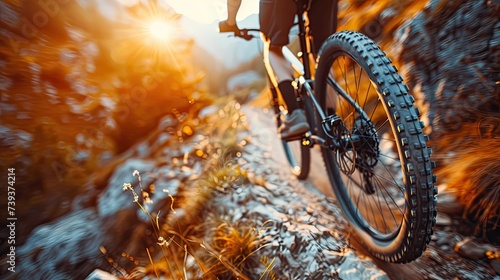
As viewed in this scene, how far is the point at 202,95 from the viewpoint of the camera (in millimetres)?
4535

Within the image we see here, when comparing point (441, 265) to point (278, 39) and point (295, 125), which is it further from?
point (278, 39)

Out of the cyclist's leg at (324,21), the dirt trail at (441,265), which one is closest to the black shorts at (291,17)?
the cyclist's leg at (324,21)

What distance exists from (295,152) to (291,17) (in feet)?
5.43

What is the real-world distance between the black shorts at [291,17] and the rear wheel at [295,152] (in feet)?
1.73

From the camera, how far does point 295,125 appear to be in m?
2.01

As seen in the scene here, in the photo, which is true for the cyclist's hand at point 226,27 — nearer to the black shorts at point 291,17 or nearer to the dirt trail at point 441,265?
the black shorts at point 291,17

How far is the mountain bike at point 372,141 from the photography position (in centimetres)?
104

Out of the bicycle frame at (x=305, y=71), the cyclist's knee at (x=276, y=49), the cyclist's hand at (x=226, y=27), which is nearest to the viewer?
the bicycle frame at (x=305, y=71)

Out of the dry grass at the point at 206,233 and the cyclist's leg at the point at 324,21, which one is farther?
the cyclist's leg at the point at 324,21

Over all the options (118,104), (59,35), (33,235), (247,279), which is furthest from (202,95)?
(247,279)

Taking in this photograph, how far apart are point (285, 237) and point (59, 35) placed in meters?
3.61

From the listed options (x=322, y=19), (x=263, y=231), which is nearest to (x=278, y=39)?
(x=322, y=19)

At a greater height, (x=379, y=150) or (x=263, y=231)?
(x=379, y=150)

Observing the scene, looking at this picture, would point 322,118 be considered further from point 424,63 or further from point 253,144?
point 253,144
